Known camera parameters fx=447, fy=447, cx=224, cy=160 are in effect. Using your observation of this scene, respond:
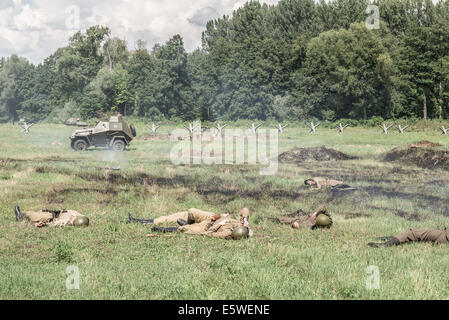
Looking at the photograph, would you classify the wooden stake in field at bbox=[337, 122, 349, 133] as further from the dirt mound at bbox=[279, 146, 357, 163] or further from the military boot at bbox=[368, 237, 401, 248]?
the military boot at bbox=[368, 237, 401, 248]

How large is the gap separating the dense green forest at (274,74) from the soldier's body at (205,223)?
165 feet

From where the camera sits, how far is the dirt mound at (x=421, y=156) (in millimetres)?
23141

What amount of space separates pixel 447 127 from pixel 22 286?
43553 mm

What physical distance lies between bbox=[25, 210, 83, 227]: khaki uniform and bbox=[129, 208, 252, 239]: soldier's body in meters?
1.46

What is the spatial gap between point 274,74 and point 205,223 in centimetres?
5543

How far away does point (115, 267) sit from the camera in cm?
739

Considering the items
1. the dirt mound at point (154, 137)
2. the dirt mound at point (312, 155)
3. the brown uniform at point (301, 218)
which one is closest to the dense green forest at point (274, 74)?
the dirt mound at point (154, 137)

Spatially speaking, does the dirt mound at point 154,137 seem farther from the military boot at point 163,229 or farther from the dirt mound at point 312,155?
the military boot at point 163,229

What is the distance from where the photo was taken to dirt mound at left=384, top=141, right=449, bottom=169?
75.9 ft

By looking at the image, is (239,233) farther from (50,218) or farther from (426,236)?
(50,218)

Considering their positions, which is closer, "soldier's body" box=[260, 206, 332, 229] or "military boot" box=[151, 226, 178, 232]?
"military boot" box=[151, 226, 178, 232]

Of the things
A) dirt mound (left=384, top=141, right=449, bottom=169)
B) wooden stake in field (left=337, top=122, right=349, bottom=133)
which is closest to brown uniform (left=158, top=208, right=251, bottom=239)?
dirt mound (left=384, top=141, right=449, bottom=169)
